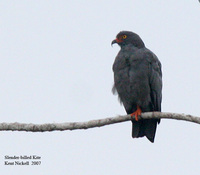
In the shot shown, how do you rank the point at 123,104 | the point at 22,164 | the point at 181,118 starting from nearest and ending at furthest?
1. the point at 181,118
2. the point at 22,164
3. the point at 123,104

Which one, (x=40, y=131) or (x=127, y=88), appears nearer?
(x=40, y=131)

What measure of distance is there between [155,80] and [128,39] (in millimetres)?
1096

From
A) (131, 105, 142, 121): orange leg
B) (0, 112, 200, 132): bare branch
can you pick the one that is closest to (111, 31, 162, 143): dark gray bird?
(131, 105, 142, 121): orange leg

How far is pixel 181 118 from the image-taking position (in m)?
5.06

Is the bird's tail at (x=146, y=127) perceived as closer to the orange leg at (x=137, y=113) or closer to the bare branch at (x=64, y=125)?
the orange leg at (x=137, y=113)

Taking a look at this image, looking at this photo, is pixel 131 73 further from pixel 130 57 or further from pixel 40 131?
pixel 40 131

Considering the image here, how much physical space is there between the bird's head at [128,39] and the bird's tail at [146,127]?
1.52m

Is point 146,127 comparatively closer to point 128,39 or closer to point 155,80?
point 155,80

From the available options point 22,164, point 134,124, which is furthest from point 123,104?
point 22,164

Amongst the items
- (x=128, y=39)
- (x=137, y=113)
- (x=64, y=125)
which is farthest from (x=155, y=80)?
(x=64, y=125)

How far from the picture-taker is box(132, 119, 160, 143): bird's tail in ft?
24.3

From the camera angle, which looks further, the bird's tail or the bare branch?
the bird's tail

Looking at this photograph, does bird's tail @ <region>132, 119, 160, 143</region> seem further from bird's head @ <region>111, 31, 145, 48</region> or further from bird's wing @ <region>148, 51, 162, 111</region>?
bird's head @ <region>111, 31, 145, 48</region>

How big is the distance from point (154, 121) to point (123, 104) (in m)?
0.71
